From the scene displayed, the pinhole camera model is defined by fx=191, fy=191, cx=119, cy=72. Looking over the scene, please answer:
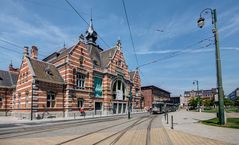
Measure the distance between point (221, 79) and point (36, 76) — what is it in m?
23.4

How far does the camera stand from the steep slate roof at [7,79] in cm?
3549

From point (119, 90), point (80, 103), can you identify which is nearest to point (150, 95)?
point (119, 90)

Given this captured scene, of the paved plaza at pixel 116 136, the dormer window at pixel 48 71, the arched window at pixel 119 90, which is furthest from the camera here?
the arched window at pixel 119 90

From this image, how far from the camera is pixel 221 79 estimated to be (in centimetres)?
1456

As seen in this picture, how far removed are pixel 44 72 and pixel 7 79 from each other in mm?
12436

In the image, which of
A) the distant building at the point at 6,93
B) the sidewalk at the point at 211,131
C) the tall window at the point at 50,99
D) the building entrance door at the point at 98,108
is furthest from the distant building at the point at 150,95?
the sidewalk at the point at 211,131

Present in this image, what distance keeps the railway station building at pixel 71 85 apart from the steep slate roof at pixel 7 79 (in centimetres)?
104

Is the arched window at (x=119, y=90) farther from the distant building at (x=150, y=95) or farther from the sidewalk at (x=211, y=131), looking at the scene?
the sidewalk at (x=211, y=131)

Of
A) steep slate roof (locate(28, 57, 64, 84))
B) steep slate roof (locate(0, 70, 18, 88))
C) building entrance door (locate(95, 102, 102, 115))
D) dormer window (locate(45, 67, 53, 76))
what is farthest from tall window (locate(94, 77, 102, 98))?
steep slate roof (locate(0, 70, 18, 88))

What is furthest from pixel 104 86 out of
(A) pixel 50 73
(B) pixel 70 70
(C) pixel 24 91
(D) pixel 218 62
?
(D) pixel 218 62

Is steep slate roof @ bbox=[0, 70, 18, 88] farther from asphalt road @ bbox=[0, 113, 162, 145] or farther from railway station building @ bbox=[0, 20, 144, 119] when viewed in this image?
asphalt road @ bbox=[0, 113, 162, 145]

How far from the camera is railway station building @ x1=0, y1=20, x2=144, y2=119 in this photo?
28.1 m

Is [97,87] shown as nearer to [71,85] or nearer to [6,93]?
[71,85]

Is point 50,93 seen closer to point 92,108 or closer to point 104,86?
point 92,108
